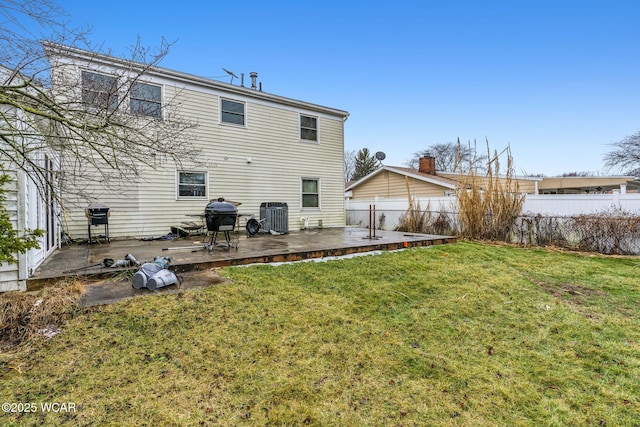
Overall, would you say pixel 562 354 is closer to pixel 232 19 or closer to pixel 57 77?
pixel 57 77

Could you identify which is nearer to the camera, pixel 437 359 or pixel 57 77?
pixel 437 359

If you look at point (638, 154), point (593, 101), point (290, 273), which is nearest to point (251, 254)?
point (290, 273)

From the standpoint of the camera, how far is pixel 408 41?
11.3 metres

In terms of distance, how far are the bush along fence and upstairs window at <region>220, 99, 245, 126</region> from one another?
6.81m

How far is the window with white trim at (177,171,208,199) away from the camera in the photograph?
855 centimetres

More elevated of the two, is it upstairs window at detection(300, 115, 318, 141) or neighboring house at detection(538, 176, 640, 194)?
upstairs window at detection(300, 115, 318, 141)

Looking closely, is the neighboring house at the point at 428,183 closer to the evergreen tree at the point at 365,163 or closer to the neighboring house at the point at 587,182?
the neighboring house at the point at 587,182

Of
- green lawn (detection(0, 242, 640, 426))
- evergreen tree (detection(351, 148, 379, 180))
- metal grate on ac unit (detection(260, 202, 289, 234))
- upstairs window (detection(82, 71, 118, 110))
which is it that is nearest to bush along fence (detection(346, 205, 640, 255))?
green lawn (detection(0, 242, 640, 426))

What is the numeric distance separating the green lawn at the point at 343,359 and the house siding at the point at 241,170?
499cm

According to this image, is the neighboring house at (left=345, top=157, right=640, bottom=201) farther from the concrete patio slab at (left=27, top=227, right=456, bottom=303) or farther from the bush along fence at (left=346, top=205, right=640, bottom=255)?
the concrete patio slab at (left=27, top=227, right=456, bottom=303)

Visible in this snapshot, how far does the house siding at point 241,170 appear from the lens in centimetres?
789

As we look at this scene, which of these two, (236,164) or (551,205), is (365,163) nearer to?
(236,164)

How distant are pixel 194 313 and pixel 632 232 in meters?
8.82

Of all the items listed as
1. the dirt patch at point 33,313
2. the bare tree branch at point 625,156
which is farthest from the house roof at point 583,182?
the dirt patch at point 33,313
